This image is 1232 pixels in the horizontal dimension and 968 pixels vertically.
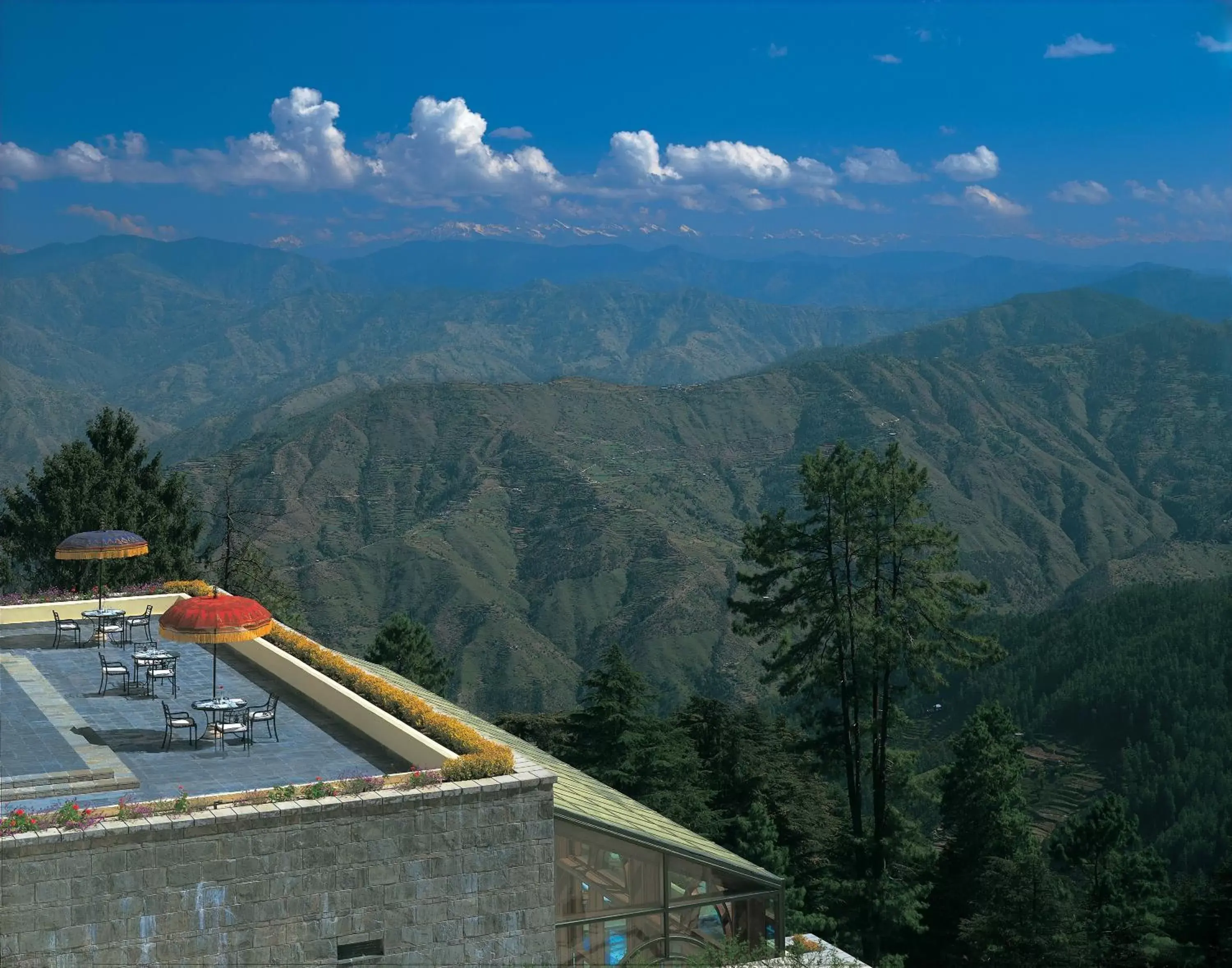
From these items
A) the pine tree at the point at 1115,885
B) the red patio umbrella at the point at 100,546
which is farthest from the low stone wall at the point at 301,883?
the pine tree at the point at 1115,885

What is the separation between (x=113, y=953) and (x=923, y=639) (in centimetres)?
2839

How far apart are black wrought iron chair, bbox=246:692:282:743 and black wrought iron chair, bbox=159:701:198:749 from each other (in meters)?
0.91

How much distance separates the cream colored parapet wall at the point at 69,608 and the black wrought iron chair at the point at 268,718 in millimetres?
9283

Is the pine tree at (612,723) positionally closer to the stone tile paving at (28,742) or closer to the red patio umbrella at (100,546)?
the red patio umbrella at (100,546)

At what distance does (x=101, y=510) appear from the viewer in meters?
52.6

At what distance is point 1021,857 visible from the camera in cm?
4591

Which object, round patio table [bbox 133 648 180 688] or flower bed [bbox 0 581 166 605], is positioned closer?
round patio table [bbox 133 648 180 688]

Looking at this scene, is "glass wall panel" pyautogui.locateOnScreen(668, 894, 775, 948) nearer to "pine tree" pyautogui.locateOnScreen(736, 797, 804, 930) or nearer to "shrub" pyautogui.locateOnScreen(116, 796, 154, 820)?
"shrub" pyautogui.locateOnScreen(116, 796, 154, 820)

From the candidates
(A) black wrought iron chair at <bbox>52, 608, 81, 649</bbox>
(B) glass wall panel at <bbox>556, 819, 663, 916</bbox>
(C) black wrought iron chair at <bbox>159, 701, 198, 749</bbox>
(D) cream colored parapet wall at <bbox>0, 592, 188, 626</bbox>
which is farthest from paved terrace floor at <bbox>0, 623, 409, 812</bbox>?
(D) cream colored parapet wall at <bbox>0, 592, 188, 626</bbox>

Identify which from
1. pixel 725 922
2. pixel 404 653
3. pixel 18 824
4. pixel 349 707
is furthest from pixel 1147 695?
pixel 18 824

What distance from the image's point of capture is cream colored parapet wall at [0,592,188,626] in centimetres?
3030

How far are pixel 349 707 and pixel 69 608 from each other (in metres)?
12.3

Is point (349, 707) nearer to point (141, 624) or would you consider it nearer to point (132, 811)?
point (132, 811)

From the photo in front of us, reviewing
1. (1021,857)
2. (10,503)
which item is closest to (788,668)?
(1021,857)
